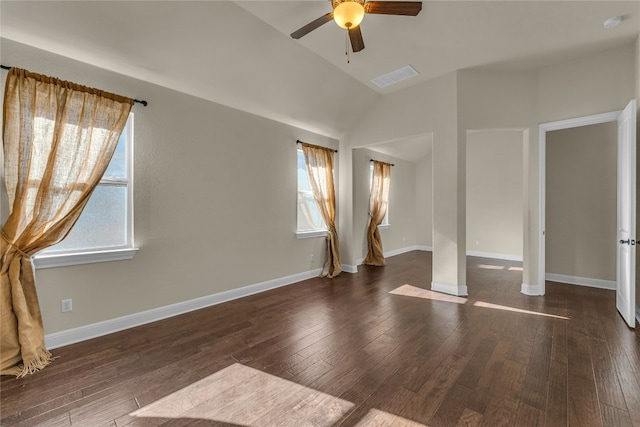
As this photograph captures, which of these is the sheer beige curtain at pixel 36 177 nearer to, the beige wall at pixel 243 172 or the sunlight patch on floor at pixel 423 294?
the beige wall at pixel 243 172

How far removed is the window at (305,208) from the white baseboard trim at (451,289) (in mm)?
2121

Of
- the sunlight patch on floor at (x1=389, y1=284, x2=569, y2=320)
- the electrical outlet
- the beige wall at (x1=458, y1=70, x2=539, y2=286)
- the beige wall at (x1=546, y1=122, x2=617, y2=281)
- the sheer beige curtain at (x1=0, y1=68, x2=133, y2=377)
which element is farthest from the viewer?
the beige wall at (x1=546, y1=122, x2=617, y2=281)

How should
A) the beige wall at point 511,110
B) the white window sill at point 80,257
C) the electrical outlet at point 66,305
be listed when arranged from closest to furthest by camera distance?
1. the white window sill at point 80,257
2. the electrical outlet at point 66,305
3. the beige wall at point 511,110

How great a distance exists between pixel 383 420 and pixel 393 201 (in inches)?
238

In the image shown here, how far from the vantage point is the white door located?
283cm

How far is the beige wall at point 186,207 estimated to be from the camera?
263 centimetres

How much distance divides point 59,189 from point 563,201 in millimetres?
6762

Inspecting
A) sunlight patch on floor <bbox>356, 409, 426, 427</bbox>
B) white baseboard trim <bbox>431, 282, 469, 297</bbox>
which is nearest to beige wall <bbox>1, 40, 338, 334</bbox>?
white baseboard trim <bbox>431, 282, 469, 297</bbox>

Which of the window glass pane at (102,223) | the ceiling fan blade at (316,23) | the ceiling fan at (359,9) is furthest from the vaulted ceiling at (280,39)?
the window glass pane at (102,223)

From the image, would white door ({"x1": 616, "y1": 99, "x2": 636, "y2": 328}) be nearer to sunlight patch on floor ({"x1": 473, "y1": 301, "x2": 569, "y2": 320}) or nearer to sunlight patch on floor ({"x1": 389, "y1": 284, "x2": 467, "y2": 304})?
sunlight patch on floor ({"x1": 473, "y1": 301, "x2": 569, "y2": 320})

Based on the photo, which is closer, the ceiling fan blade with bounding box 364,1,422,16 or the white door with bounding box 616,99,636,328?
the ceiling fan blade with bounding box 364,1,422,16

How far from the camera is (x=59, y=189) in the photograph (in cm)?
247

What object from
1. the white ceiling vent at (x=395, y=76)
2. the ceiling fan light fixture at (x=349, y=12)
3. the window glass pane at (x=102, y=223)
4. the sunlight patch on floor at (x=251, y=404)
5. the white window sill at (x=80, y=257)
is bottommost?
the sunlight patch on floor at (x=251, y=404)

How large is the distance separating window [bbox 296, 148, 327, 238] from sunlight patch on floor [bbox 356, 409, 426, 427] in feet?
10.6
